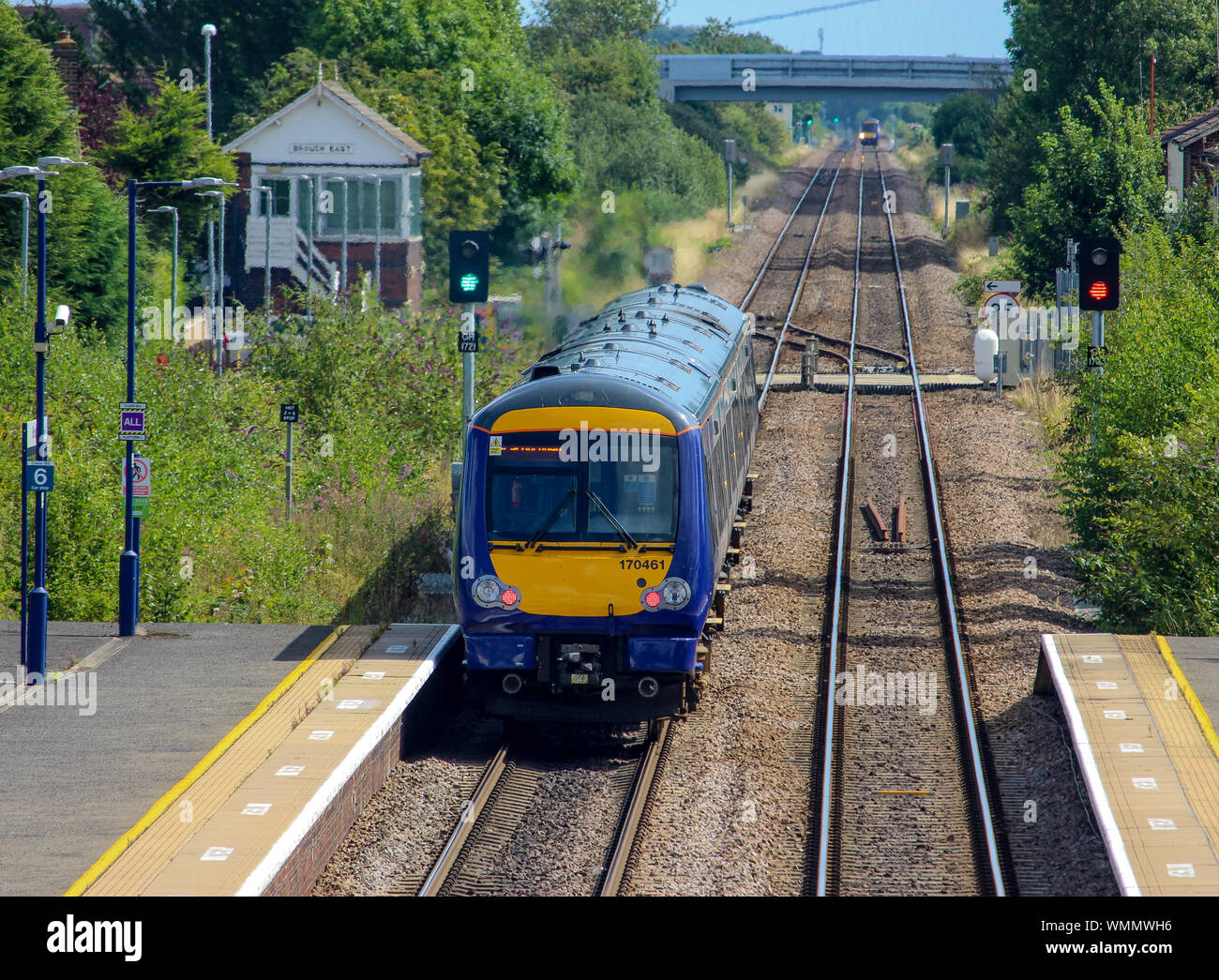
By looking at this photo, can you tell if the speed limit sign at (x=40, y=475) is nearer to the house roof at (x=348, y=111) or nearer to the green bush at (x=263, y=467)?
the green bush at (x=263, y=467)

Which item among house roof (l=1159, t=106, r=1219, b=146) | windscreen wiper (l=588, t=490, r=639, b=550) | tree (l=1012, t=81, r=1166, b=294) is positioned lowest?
windscreen wiper (l=588, t=490, r=639, b=550)

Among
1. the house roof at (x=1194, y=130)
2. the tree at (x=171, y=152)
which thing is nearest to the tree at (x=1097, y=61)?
the house roof at (x=1194, y=130)

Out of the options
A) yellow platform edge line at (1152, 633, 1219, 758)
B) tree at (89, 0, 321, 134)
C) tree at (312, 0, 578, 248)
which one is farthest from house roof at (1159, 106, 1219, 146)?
tree at (89, 0, 321, 134)

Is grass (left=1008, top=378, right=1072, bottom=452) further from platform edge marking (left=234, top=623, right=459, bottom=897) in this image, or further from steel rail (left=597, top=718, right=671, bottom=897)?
platform edge marking (left=234, top=623, right=459, bottom=897)

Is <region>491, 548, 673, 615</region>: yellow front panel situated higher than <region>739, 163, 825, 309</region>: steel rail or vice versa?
<region>739, 163, 825, 309</region>: steel rail

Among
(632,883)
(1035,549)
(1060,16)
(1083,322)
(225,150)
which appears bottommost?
(632,883)

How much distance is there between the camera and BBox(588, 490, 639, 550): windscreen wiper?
1295 centimetres

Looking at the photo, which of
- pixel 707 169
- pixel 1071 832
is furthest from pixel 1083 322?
pixel 707 169

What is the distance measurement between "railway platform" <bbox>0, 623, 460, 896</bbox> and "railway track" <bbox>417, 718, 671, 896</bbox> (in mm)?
877

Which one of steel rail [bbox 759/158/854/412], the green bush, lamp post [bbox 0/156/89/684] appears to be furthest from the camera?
steel rail [bbox 759/158/854/412]

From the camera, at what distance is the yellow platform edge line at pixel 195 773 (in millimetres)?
9383

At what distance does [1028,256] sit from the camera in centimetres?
3197
